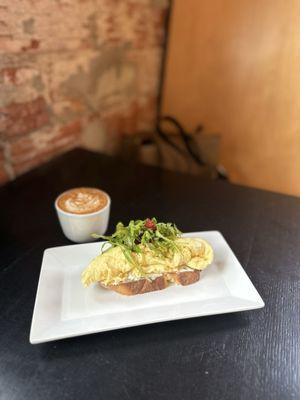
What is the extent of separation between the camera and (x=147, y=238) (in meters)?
0.63

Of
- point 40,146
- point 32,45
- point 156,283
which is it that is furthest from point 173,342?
point 32,45

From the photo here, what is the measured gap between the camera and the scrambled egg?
0.60 metres

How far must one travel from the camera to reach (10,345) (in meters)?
0.52

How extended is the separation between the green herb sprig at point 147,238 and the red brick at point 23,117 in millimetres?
649

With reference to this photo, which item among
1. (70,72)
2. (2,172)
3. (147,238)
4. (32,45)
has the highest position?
(32,45)

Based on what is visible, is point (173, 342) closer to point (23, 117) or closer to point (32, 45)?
point (23, 117)

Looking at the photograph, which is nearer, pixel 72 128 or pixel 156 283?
pixel 156 283

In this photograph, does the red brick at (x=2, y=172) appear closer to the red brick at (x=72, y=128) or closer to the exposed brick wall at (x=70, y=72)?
the exposed brick wall at (x=70, y=72)

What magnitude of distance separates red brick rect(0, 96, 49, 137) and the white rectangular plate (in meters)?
0.58

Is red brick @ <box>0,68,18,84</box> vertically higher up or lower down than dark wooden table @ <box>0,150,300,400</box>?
higher up

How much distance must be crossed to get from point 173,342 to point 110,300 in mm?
148

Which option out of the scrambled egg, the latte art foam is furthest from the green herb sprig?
the latte art foam

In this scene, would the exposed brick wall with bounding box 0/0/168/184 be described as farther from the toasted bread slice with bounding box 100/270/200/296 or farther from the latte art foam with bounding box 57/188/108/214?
the toasted bread slice with bounding box 100/270/200/296

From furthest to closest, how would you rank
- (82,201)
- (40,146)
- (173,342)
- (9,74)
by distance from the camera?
1. (40,146)
2. (9,74)
3. (82,201)
4. (173,342)
